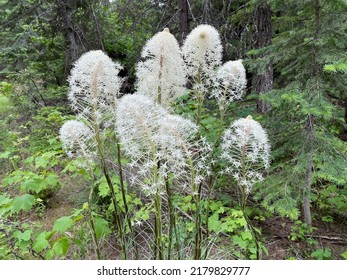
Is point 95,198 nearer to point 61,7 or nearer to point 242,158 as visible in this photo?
point 242,158

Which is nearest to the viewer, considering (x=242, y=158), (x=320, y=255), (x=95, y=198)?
(x=242, y=158)

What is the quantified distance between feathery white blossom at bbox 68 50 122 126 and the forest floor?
2.86 meters

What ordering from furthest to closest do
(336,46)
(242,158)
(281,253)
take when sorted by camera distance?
1. (281,253)
2. (336,46)
3. (242,158)

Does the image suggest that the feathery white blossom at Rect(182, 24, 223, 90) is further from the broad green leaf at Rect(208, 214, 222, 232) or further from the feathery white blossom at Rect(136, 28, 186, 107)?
the broad green leaf at Rect(208, 214, 222, 232)

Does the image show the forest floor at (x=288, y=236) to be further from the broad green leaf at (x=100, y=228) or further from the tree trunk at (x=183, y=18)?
the tree trunk at (x=183, y=18)

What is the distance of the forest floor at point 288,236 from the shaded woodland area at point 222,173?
21 mm

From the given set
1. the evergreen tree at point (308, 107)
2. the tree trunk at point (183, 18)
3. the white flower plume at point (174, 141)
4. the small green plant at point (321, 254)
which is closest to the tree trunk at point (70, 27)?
the tree trunk at point (183, 18)

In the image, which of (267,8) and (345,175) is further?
(267,8)

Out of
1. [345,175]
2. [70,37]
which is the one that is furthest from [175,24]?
[345,175]

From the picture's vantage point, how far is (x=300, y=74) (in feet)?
11.7

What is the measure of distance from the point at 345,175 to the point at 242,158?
68.9 inches

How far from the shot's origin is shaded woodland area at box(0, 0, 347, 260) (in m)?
2.67

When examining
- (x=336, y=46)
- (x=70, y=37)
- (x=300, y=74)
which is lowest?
(x=300, y=74)

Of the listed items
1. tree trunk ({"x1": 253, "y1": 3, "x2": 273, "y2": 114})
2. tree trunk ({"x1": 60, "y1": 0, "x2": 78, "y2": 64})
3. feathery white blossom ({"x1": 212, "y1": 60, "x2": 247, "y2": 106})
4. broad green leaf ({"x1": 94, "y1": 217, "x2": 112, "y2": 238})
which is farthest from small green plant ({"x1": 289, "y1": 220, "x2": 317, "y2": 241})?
tree trunk ({"x1": 60, "y1": 0, "x2": 78, "y2": 64})
